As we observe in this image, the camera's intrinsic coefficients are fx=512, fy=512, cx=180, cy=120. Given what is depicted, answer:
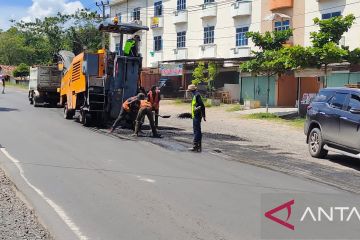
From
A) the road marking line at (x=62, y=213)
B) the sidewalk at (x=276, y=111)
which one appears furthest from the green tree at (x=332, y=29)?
the road marking line at (x=62, y=213)

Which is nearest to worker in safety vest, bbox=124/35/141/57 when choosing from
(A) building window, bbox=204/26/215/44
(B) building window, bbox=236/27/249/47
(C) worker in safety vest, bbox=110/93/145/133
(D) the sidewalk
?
(C) worker in safety vest, bbox=110/93/145/133

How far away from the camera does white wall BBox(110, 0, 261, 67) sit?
4191 cm

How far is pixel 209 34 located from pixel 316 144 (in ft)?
106

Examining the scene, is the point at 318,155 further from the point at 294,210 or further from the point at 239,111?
the point at 239,111

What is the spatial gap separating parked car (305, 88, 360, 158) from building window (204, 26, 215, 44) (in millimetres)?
31213

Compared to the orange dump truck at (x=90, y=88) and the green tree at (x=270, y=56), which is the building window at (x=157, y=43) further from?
the orange dump truck at (x=90, y=88)

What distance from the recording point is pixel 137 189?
28.6ft

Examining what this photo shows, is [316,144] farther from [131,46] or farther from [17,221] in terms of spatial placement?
[17,221]

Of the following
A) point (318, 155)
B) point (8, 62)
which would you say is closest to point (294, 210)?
point (318, 155)

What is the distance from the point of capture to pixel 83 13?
72312 mm

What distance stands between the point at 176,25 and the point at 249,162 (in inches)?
1511

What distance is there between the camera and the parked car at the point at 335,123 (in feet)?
39.5

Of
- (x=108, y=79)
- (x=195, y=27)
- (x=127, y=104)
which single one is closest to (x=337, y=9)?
(x=195, y=27)

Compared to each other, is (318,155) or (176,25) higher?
(176,25)
